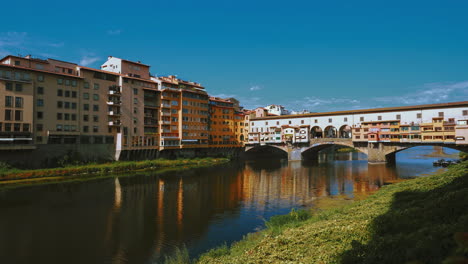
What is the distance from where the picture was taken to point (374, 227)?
12547mm

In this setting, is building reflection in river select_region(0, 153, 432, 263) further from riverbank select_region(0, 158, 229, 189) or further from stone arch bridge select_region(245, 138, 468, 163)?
stone arch bridge select_region(245, 138, 468, 163)

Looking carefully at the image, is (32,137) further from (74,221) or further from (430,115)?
(430,115)

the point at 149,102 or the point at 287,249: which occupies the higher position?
the point at 149,102

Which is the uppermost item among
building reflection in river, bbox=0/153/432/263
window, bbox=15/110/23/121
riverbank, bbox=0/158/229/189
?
window, bbox=15/110/23/121

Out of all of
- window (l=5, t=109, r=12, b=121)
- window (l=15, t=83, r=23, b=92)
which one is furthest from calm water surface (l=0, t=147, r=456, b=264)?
window (l=15, t=83, r=23, b=92)

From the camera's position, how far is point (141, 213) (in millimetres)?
26875

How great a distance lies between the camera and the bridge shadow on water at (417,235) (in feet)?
26.3

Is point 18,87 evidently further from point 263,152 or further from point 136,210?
point 263,152

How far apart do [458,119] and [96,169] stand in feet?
223

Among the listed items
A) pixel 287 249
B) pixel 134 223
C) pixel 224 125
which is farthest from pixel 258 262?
pixel 224 125

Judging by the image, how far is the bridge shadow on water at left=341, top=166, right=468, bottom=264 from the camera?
8031mm

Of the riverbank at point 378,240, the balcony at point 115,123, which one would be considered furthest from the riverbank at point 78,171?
the riverbank at point 378,240

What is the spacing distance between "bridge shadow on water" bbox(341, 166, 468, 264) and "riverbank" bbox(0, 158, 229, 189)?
4494cm

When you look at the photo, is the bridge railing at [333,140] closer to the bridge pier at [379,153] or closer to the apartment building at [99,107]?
the bridge pier at [379,153]
